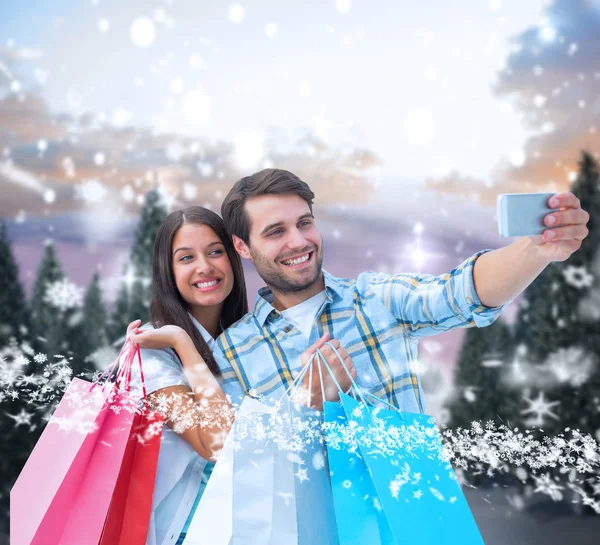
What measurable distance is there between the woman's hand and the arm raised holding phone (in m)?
0.85

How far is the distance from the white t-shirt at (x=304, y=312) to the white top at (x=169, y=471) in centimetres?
38

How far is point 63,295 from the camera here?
8484mm

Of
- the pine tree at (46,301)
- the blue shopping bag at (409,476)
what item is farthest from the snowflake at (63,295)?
the blue shopping bag at (409,476)

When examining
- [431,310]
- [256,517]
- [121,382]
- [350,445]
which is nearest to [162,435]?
[121,382]

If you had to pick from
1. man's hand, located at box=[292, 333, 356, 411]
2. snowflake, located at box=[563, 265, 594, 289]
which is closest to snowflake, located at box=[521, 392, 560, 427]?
snowflake, located at box=[563, 265, 594, 289]

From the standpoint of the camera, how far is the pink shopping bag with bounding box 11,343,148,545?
4.56 ft

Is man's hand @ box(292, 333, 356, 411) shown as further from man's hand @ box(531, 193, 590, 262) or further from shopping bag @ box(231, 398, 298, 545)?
man's hand @ box(531, 193, 590, 262)

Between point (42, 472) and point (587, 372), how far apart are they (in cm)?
631

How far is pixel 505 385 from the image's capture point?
759 cm

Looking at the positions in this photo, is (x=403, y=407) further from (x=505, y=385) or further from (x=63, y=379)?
(x=505, y=385)

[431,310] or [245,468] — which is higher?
[431,310]

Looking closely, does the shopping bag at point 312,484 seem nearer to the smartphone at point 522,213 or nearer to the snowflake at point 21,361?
the smartphone at point 522,213

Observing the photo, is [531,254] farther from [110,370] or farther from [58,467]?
[58,467]

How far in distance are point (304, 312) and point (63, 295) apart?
7513mm
